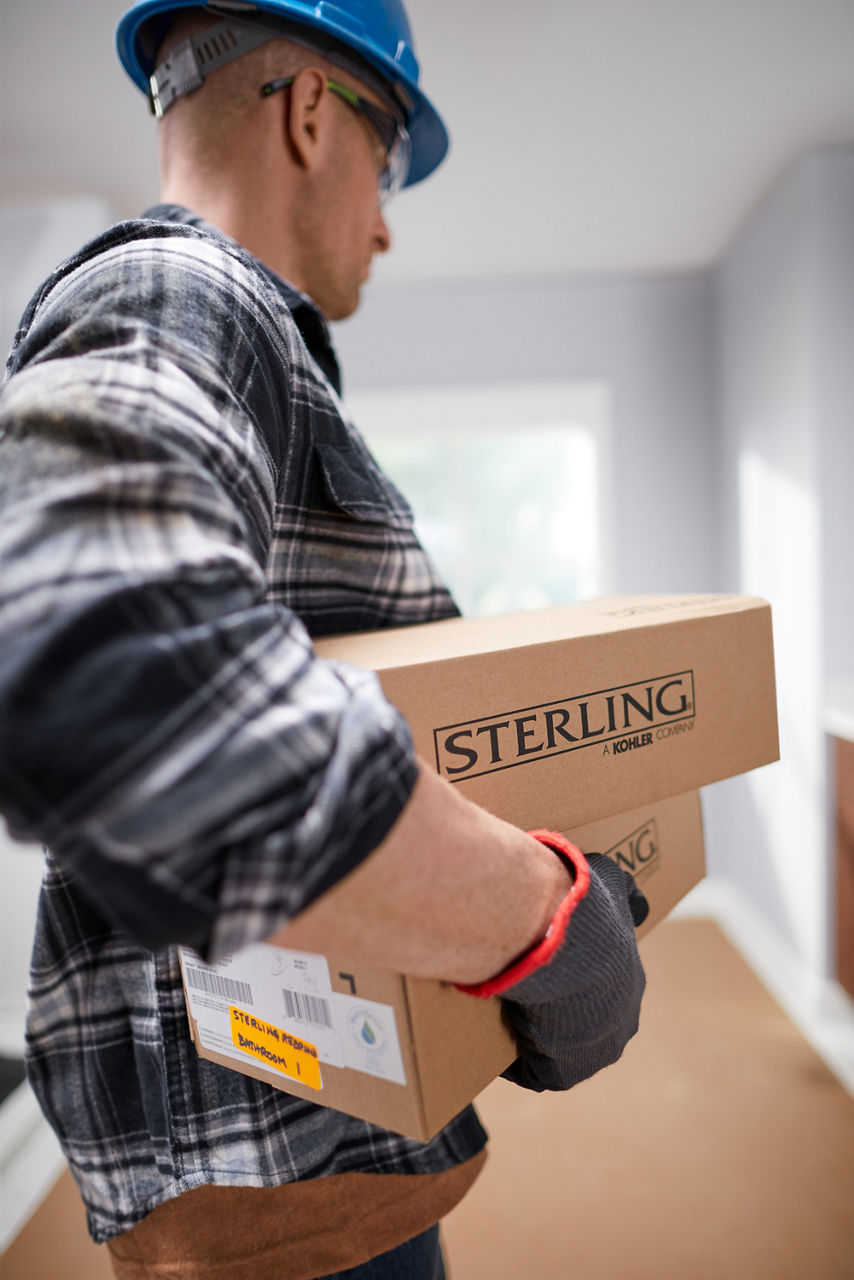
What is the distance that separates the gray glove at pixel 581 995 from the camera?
0.42 m

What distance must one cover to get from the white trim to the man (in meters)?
1.63

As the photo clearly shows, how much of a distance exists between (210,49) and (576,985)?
0.77m

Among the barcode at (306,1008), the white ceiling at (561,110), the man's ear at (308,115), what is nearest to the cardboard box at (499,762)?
the barcode at (306,1008)

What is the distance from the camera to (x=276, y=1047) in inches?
19.4

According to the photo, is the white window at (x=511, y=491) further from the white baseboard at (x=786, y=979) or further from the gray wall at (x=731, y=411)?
the white baseboard at (x=786, y=979)

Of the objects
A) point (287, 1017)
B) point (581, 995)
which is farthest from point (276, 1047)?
point (581, 995)

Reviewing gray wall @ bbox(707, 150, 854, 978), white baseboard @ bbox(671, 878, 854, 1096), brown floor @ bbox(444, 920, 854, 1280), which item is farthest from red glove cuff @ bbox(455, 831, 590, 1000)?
gray wall @ bbox(707, 150, 854, 978)

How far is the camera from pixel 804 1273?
147 cm

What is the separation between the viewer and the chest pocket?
0.52 meters

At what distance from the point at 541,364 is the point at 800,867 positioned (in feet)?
6.88

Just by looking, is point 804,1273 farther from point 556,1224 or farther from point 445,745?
point 445,745

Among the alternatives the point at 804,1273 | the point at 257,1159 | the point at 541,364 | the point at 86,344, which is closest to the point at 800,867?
the point at 804,1273

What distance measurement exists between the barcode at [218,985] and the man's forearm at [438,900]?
185 mm

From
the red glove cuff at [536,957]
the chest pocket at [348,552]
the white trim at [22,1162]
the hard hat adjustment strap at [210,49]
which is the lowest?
the white trim at [22,1162]
